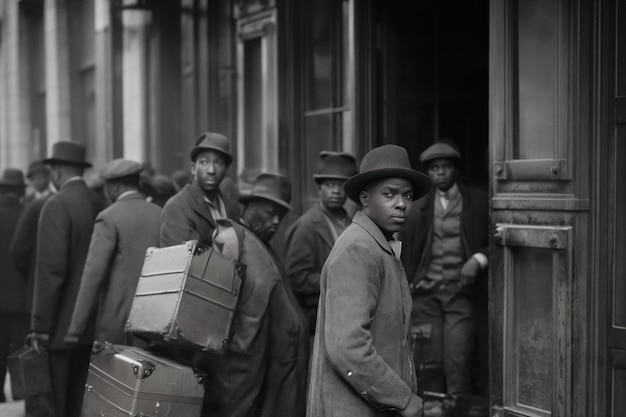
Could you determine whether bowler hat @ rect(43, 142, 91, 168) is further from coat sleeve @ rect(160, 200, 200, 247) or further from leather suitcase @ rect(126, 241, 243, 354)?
leather suitcase @ rect(126, 241, 243, 354)

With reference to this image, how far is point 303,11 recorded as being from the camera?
10.5 m

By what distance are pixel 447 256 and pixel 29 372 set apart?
143 inches

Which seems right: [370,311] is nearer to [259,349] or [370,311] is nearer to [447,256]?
[259,349]

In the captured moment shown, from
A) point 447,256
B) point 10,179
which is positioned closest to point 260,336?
point 447,256

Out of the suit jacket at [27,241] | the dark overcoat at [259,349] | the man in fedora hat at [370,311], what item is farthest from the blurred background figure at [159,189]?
the man in fedora hat at [370,311]

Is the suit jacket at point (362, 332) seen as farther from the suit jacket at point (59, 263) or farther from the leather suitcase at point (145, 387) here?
the suit jacket at point (59, 263)

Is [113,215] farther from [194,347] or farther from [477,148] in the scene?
[477,148]

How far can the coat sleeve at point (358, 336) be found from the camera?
432cm

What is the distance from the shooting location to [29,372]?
8.05m

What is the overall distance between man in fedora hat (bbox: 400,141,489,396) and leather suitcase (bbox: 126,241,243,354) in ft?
8.49

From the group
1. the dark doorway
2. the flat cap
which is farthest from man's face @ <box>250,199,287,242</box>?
the dark doorway

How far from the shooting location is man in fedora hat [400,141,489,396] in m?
8.34

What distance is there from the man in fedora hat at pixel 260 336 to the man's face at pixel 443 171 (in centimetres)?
208

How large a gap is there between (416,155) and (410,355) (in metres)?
5.05
